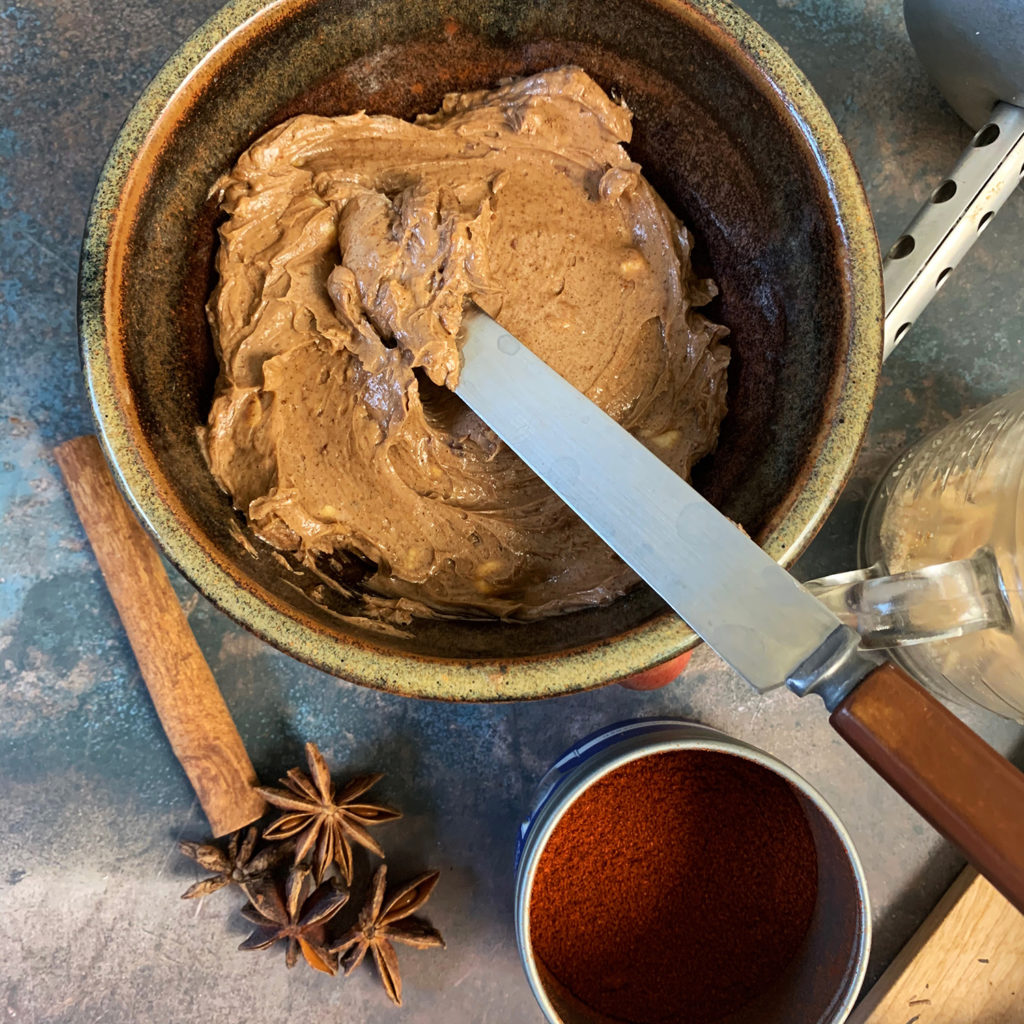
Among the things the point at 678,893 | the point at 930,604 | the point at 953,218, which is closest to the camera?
the point at 930,604

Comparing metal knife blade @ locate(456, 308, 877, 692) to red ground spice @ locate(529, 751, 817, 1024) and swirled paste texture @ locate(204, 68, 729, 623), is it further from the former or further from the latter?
red ground spice @ locate(529, 751, 817, 1024)

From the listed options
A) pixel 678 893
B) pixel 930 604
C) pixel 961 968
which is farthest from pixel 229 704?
pixel 961 968

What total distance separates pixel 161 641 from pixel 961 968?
1.70m

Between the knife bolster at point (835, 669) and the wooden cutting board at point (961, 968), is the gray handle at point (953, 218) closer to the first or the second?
the knife bolster at point (835, 669)

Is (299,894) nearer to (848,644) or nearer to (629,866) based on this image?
(629,866)

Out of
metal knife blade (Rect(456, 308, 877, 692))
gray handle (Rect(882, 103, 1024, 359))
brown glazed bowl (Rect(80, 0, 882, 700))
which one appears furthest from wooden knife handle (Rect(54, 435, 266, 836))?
gray handle (Rect(882, 103, 1024, 359))

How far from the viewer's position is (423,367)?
126cm

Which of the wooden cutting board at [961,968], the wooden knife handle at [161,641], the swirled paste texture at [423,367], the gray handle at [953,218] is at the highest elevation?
the gray handle at [953,218]

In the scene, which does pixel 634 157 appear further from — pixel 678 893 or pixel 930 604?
pixel 678 893

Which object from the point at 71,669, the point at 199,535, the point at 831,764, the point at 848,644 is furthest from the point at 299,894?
the point at 848,644

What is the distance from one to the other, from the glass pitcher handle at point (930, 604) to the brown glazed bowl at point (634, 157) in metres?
0.17

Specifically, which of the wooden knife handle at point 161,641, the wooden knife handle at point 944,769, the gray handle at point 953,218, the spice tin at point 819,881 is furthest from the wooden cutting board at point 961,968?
the wooden knife handle at point 161,641

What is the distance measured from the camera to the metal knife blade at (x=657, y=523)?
0.94 meters

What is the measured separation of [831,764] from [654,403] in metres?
0.88
